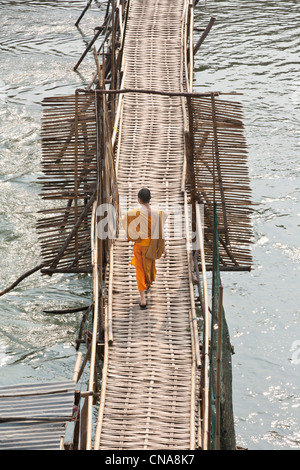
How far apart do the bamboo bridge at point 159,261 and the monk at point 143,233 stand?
0.27 meters

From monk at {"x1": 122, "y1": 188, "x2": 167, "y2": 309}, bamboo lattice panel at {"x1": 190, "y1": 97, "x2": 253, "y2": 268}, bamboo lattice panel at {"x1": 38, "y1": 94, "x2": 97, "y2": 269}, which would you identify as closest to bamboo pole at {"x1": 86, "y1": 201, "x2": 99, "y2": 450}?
monk at {"x1": 122, "y1": 188, "x2": 167, "y2": 309}

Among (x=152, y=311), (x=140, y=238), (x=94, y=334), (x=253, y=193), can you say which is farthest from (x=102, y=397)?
(x=253, y=193)

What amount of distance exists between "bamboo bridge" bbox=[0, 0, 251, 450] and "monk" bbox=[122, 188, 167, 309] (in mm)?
270

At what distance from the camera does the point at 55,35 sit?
20734 millimetres

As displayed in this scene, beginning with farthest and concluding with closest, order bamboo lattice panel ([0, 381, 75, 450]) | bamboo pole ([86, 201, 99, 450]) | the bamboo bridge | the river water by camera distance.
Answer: the river water → the bamboo bridge → bamboo pole ([86, 201, 99, 450]) → bamboo lattice panel ([0, 381, 75, 450])

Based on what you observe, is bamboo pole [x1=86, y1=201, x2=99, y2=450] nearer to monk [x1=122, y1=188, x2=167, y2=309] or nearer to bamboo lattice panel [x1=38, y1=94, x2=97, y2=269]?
monk [x1=122, y1=188, x2=167, y2=309]

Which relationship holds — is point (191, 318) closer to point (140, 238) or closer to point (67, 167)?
point (140, 238)

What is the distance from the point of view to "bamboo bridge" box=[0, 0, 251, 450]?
7207mm

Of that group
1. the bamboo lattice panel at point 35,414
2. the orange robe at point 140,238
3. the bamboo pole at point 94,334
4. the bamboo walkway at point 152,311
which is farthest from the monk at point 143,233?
the bamboo lattice panel at point 35,414

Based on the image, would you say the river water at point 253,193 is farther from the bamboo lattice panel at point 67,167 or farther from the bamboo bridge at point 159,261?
the bamboo lattice panel at point 67,167

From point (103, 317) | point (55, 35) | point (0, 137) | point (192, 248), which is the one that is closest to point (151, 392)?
point (103, 317)

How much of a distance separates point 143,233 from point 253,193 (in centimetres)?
639

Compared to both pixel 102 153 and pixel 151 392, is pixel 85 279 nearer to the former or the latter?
pixel 102 153

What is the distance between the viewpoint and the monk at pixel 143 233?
8430mm
